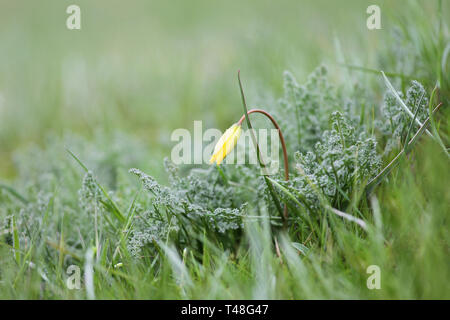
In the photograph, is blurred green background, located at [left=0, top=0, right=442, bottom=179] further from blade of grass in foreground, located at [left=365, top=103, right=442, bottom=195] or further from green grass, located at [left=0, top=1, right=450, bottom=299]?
blade of grass in foreground, located at [left=365, top=103, right=442, bottom=195]

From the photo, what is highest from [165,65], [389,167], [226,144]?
[165,65]

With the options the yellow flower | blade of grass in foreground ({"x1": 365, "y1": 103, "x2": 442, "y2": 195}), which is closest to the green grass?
blade of grass in foreground ({"x1": 365, "y1": 103, "x2": 442, "y2": 195})

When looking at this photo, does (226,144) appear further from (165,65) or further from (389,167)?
(165,65)

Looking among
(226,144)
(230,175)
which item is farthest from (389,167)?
(230,175)

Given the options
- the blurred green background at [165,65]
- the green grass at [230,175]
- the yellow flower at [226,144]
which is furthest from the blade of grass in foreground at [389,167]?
the blurred green background at [165,65]
